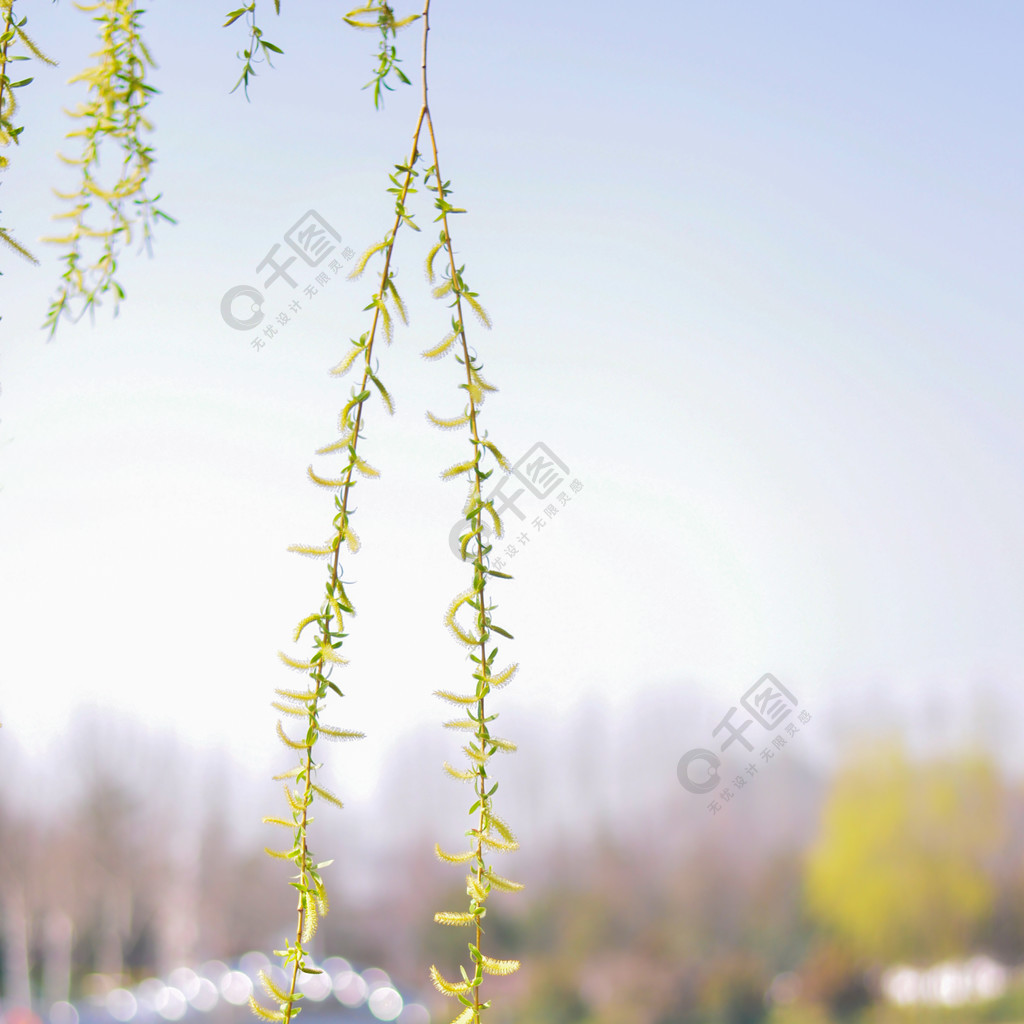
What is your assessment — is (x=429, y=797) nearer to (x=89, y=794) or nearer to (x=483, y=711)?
(x=89, y=794)

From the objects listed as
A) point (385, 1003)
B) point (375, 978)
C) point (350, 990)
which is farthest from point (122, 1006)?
point (375, 978)

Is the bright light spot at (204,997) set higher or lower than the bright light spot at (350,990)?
higher

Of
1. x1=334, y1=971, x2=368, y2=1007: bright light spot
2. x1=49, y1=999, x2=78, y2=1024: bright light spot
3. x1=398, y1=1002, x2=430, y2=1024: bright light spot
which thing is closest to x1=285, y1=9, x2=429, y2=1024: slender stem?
x1=398, y1=1002, x2=430, y2=1024: bright light spot

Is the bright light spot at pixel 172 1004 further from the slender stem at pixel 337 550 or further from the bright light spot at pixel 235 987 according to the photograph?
the slender stem at pixel 337 550

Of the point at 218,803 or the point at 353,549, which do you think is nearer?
the point at 353,549

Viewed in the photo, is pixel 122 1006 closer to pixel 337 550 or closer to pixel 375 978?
pixel 375 978

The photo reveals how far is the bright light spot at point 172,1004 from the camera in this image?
556cm

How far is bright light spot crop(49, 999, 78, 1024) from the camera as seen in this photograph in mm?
Answer: 6521

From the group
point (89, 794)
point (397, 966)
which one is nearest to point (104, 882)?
point (89, 794)

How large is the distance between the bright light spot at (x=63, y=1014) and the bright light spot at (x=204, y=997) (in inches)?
28.9

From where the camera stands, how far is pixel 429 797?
28.9 feet

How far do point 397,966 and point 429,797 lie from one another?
55.4 inches

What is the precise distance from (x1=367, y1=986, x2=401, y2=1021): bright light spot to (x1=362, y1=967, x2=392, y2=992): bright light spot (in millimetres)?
126

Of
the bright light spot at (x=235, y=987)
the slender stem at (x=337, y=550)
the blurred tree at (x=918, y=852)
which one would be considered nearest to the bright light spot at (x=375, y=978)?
the bright light spot at (x=235, y=987)
